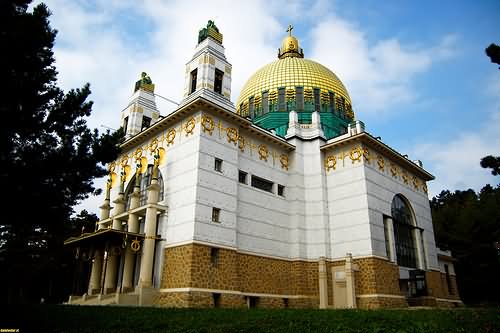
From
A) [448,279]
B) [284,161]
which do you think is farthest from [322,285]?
[448,279]

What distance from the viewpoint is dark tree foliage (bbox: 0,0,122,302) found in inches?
438

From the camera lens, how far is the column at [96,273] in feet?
75.8

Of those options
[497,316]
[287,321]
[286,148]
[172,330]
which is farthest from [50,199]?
[286,148]

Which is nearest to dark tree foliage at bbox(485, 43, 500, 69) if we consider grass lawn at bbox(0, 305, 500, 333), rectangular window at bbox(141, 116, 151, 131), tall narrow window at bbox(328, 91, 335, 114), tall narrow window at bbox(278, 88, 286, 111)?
grass lawn at bbox(0, 305, 500, 333)

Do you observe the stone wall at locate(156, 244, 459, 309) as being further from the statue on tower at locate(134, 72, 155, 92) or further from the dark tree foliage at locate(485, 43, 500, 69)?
the statue on tower at locate(134, 72, 155, 92)

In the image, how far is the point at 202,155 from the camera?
2017 cm

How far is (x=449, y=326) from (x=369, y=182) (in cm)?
1325

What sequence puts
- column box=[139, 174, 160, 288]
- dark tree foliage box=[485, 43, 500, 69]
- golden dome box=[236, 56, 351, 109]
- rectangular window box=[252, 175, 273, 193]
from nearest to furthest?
dark tree foliage box=[485, 43, 500, 69], column box=[139, 174, 160, 288], rectangular window box=[252, 175, 273, 193], golden dome box=[236, 56, 351, 109]

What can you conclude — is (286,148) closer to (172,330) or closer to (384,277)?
(384,277)

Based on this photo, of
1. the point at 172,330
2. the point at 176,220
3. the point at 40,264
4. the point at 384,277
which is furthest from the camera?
the point at 40,264

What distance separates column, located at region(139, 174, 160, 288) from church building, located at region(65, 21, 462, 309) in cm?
6

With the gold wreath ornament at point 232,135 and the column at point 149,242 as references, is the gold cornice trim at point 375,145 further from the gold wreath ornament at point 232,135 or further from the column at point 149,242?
the column at point 149,242

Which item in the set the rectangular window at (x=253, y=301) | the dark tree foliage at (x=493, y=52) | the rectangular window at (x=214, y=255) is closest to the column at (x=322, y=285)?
the rectangular window at (x=253, y=301)

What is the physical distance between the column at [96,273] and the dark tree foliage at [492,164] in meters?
20.4
